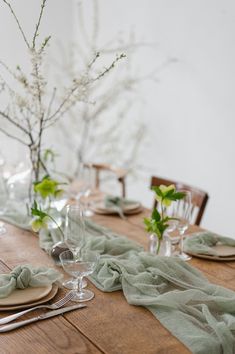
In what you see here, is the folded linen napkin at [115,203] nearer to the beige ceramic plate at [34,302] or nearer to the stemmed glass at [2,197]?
the stemmed glass at [2,197]

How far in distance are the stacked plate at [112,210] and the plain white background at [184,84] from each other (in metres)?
0.93

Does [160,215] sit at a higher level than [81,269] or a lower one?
higher

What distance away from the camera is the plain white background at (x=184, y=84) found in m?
3.14

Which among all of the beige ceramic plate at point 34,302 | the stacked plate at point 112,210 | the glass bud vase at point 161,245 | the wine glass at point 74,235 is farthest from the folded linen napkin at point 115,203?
the beige ceramic plate at point 34,302

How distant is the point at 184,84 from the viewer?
3.41m

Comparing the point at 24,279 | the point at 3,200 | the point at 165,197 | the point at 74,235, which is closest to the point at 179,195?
the point at 165,197

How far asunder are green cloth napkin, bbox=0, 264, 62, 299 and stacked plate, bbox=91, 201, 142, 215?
31.9 inches

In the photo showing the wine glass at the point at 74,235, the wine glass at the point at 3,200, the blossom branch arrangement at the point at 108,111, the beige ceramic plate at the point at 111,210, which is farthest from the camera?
the blossom branch arrangement at the point at 108,111

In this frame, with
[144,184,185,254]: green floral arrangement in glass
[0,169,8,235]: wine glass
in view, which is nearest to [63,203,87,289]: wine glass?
[144,184,185,254]: green floral arrangement in glass

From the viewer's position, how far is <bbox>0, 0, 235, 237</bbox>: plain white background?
10.3 feet

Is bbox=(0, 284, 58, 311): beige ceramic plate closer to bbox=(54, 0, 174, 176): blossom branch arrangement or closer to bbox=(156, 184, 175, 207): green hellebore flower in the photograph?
bbox=(156, 184, 175, 207): green hellebore flower

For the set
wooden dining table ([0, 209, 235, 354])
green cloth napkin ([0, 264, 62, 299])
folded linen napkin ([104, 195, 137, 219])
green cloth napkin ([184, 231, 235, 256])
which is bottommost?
wooden dining table ([0, 209, 235, 354])

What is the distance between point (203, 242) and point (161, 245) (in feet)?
0.67

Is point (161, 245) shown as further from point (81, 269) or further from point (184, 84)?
point (184, 84)
